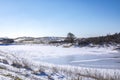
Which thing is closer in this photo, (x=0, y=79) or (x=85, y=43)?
(x=0, y=79)

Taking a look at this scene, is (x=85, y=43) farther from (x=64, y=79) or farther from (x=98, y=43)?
(x=64, y=79)

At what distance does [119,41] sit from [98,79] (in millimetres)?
42459

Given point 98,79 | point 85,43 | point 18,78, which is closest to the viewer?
point 18,78

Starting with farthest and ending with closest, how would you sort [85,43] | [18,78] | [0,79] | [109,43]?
[85,43] → [109,43] → [18,78] → [0,79]

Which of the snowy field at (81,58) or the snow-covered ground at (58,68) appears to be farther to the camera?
the snowy field at (81,58)

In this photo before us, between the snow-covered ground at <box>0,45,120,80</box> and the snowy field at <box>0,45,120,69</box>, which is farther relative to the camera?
the snowy field at <box>0,45,120,69</box>

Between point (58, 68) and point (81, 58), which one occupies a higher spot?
point (58, 68)

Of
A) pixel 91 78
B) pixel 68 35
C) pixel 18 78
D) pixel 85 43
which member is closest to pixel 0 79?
pixel 18 78

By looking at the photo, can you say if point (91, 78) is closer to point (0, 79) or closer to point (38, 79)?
point (38, 79)

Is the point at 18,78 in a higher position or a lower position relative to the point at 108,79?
higher

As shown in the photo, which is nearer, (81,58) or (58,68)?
(58,68)

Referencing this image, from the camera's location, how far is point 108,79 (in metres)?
12.7

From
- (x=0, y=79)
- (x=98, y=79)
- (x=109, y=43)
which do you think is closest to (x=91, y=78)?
(x=98, y=79)

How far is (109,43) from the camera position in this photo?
174 feet
